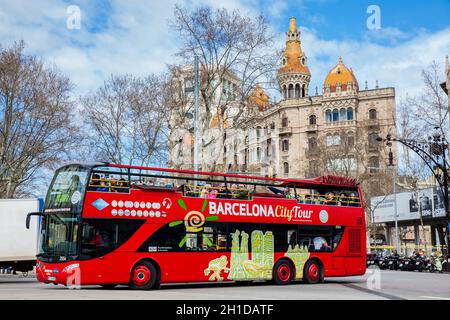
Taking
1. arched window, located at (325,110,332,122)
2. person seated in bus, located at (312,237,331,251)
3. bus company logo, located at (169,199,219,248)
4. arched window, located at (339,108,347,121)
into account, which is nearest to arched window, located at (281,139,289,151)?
arched window, located at (325,110,332,122)

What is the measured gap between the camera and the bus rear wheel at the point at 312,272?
19062 mm

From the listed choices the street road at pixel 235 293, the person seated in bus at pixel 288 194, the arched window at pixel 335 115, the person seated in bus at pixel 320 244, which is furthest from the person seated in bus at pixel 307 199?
the arched window at pixel 335 115

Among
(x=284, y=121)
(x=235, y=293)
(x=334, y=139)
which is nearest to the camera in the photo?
(x=235, y=293)

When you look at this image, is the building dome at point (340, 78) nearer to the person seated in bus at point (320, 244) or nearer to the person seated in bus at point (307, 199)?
the person seated in bus at point (320, 244)

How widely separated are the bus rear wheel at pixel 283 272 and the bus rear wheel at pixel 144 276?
421cm

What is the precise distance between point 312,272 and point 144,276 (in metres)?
6.25

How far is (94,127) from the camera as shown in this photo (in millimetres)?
37906

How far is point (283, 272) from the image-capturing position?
18516 mm

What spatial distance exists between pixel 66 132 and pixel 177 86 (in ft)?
24.4

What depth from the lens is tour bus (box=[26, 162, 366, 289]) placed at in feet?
49.2

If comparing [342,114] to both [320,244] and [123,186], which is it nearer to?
[320,244]

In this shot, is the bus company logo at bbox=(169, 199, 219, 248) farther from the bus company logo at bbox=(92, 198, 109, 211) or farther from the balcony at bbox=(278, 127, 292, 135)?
the balcony at bbox=(278, 127, 292, 135)

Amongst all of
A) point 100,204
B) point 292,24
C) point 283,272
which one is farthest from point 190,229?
point 292,24
